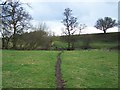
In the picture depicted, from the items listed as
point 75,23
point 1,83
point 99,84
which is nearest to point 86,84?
Result: point 99,84

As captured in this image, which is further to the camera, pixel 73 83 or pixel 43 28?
pixel 43 28

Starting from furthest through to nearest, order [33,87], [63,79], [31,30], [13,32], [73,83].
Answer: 1. [31,30]
2. [13,32]
3. [63,79]
4. [73,83]
5. [33,87]

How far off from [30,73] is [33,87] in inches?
203

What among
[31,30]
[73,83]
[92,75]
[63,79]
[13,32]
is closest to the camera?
[73,83]

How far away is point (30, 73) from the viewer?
68.1 feet

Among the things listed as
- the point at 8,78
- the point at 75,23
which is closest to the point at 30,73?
the point at 8,78

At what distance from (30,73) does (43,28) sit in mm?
50021

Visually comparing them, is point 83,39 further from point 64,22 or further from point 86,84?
point 64,22

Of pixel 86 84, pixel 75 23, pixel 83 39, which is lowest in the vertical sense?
pixel 86 84

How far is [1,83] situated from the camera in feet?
54.1

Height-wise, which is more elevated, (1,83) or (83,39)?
(83,39)

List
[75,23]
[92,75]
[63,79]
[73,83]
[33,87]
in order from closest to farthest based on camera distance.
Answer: [33,87]
[73,83]
[63,79]
[92,75]
[75,23]

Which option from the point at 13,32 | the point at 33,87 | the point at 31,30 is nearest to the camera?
the point at 33,87

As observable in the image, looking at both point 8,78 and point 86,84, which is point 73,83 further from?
point 8,78
